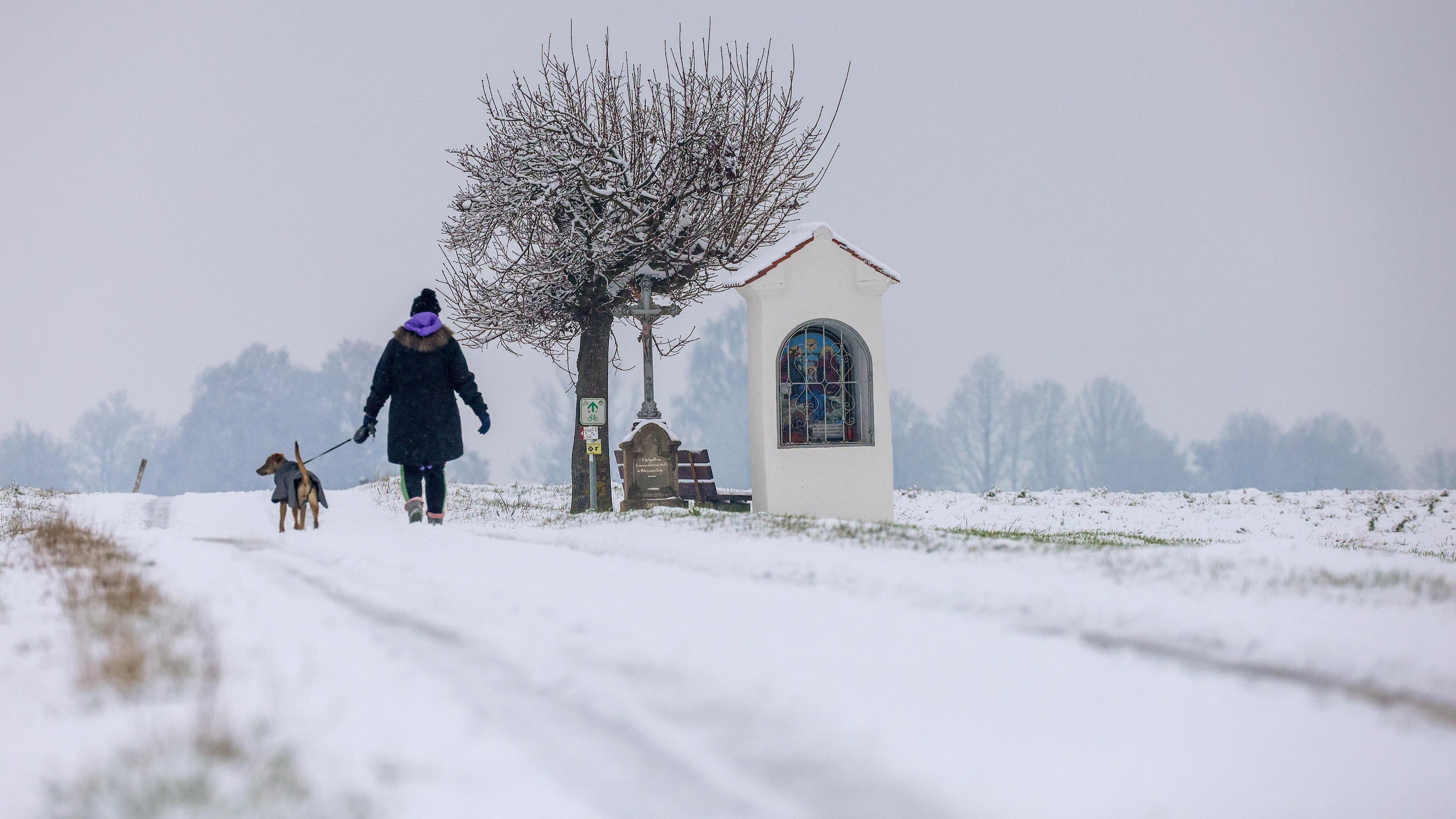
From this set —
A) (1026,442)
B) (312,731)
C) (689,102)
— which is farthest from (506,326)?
(1026,442)

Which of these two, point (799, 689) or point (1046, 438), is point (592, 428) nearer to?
point (799, 689)

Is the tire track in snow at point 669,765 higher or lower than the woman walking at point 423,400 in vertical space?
lower

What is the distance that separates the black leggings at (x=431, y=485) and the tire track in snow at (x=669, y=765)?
634cm

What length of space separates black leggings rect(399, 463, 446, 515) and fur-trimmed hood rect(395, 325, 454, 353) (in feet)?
3.81

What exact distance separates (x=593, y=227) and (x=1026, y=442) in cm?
2931

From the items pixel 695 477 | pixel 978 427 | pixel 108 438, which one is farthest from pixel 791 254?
pixel 108 438

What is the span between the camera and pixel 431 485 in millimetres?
8914

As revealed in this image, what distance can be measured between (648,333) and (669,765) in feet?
34.7

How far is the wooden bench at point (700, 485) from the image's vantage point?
512 inches

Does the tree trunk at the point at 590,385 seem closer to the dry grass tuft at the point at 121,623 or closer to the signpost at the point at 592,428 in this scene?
the signpost at the point at 592,428

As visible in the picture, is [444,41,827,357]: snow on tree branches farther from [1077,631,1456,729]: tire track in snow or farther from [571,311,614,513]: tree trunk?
[1077,631,1456,729]: tire track in snow

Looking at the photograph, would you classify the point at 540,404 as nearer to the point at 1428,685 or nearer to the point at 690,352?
the point at 690,352

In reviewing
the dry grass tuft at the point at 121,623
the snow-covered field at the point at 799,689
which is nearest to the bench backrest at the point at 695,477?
the snow-covered field at the point at 799,689

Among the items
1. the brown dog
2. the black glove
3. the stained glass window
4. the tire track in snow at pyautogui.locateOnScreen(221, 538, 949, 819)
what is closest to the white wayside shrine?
the stained glass window
